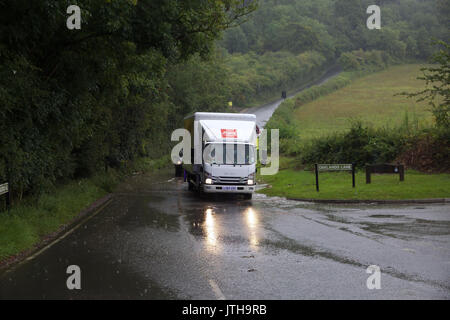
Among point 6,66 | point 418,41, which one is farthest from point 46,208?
point 418,41

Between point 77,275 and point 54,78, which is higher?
point 54,78

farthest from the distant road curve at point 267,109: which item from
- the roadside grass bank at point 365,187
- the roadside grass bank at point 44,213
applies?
the roadside grass bank at point 44,213

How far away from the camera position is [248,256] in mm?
10383

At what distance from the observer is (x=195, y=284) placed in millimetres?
8141

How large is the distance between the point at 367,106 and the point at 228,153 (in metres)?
55.6

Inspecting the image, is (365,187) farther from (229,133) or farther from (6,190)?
(6,190)

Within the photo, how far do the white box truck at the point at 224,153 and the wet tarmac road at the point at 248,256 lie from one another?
132 inches

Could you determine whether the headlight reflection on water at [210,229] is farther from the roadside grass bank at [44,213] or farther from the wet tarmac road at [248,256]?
the roadside grass bank at [44,213]

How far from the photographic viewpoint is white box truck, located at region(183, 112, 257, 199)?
2130cm

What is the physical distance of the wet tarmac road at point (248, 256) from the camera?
7.82 m

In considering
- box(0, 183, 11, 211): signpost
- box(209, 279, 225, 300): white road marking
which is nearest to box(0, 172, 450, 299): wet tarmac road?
box(209, 279, 225, 300): white road marking

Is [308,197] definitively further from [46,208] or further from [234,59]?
[234,59]

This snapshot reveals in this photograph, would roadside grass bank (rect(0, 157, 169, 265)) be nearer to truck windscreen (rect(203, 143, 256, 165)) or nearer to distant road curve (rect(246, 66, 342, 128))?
truck windscreen (rect(203, 143, 256, 165))
